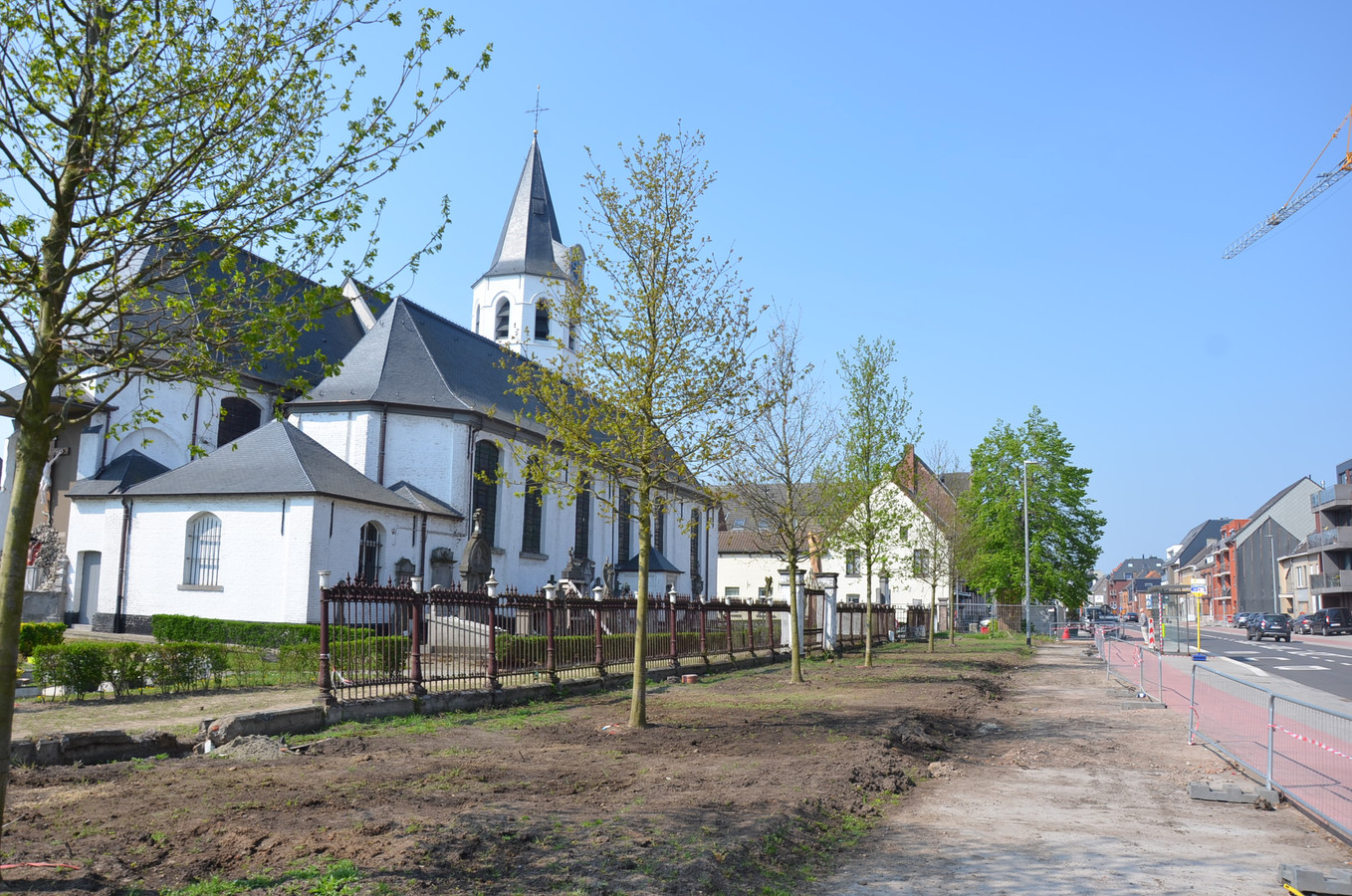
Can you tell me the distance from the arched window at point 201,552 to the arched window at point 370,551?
12.9 ft

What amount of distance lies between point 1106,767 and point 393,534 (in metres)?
24.2

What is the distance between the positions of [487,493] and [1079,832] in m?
30.2

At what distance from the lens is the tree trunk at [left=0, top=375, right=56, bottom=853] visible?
4.76 meters

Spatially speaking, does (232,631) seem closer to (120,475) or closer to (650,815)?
(120,475)

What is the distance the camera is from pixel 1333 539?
221ft

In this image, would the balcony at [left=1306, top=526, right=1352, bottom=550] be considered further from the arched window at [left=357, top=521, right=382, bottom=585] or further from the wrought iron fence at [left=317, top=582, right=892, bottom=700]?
the arched window at [left=357, top=521, right=382, bottom=585]

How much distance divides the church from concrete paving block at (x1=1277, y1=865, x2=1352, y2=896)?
1486 centimetres

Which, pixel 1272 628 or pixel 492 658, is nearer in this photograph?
pixel 492 658

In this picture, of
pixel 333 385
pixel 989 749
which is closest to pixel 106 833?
pixel 989 749

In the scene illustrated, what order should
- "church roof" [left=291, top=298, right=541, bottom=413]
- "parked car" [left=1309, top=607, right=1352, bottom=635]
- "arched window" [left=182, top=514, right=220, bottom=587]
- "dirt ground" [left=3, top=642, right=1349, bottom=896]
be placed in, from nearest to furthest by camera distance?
"dirt ground" [left=3, top=642, right=1349, bottom=896]
"arched window" [left=182, top=514, right=220, bottom=587]
"church roof" [left=291, top=298, right=541, bottom=413]
"parked car" [left=1309, top=607, right=1352, bottom=635]

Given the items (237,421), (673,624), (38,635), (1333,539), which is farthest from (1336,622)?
(38,635)

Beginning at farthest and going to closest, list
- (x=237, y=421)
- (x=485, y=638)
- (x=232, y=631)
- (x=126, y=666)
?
(x=237, y=421) < (x=232, y=631) < (x=485, y=638) < (x=126, y=666)

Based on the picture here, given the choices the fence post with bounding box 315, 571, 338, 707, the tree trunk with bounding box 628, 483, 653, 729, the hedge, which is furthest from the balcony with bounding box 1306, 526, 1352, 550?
the fence post with bounding box 315, 571, 338, 707

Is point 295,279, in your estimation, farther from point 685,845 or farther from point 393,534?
point 393,534
